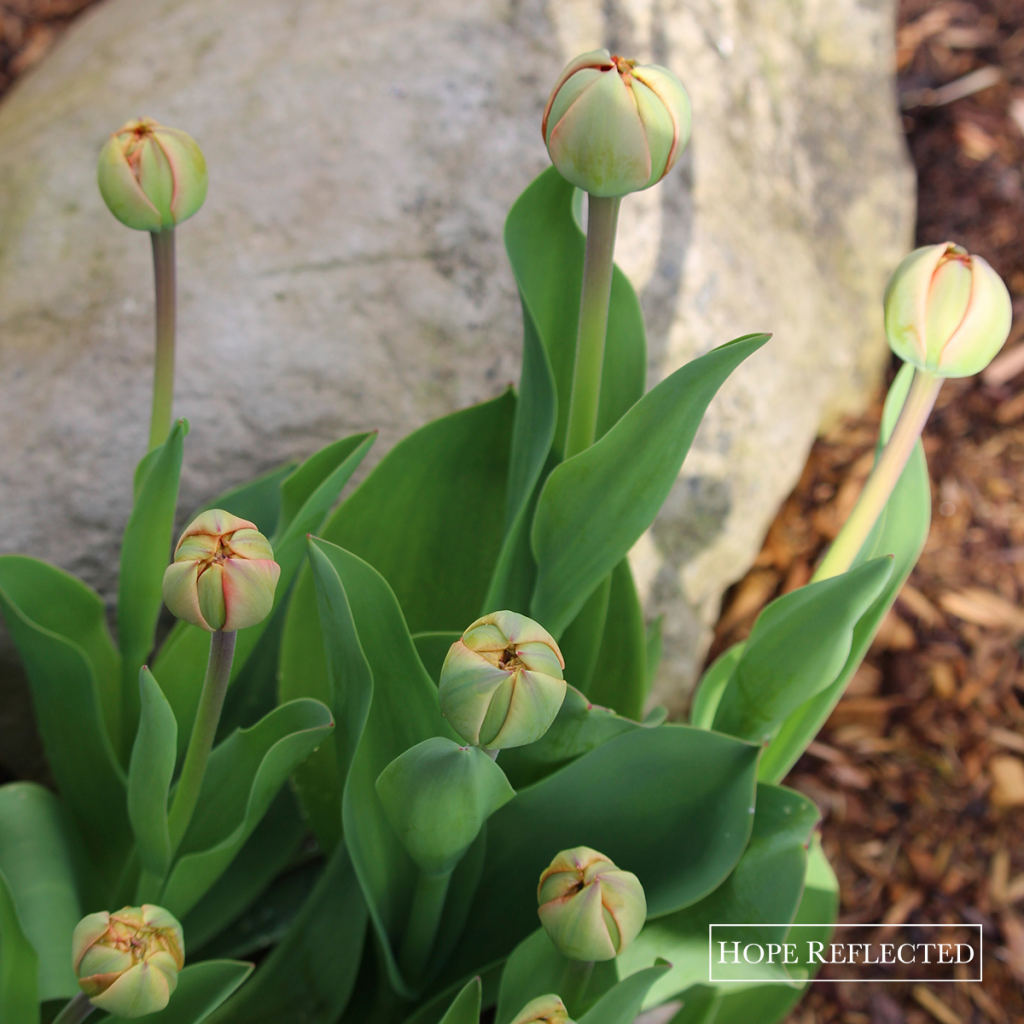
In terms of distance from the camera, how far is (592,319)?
585mm

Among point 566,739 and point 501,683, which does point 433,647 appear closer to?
point 566,739

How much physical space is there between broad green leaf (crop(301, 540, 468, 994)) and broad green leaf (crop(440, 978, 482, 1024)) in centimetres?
9

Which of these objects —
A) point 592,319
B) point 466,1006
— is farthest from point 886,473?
point 466,1006

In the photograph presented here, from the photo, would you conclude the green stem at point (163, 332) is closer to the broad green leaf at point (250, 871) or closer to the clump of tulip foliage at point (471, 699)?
the clump of tulip foliage at point (471, 699)

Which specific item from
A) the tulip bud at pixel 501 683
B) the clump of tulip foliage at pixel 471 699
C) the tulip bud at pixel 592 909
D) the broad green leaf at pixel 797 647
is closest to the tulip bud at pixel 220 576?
the clump of tulip foliage at pixel 471 699

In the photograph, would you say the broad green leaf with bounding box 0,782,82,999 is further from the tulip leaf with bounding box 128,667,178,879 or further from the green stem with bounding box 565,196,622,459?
the green stem with bounding box 565,196,622,459

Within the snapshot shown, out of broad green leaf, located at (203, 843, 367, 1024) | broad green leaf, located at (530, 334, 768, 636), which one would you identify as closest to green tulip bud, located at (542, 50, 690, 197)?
broad green leaf, located at (530, 334, 768, 636)

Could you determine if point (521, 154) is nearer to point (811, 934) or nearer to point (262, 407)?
point (262, 407)

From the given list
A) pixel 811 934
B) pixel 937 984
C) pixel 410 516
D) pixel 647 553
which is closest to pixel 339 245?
pixel 410 516

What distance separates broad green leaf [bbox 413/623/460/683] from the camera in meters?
0.66

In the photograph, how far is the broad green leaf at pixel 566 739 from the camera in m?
0.63

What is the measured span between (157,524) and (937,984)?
3.62ft

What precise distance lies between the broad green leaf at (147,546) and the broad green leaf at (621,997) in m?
0.40

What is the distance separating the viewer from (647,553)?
3.65 ft
